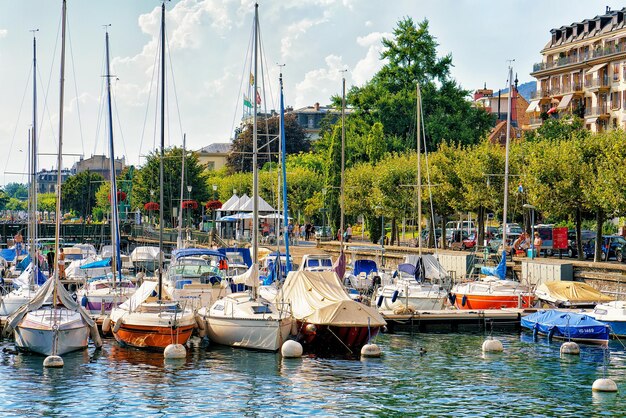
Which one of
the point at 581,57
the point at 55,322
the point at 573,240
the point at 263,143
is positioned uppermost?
the point at 581,57

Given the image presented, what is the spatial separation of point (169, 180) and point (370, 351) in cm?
7701

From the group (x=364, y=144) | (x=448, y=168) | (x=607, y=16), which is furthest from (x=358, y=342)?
(x=607, y=16)

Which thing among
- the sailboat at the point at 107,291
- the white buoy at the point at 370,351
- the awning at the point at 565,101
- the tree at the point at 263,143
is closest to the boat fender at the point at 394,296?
the white buoy at the point at 370,351

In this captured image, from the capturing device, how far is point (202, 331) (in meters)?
40.8

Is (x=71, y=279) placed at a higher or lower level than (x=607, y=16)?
lower

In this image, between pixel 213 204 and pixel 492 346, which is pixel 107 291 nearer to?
pixel 492 346

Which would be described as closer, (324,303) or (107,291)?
(324,303)

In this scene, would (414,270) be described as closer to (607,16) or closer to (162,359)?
(162,359)

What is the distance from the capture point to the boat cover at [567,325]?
41469 millimetres

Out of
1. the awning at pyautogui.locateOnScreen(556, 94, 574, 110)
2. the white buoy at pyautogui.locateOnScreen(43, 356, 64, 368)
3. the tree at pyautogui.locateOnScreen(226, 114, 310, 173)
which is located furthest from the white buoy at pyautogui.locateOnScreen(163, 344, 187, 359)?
the tree at pyautogui.locateOnScreen(226, 114, 310, 173)

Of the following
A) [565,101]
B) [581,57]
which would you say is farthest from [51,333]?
[581,57]

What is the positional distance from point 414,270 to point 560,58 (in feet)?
219

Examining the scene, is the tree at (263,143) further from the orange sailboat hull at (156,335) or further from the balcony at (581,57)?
the orange sailboat hull at (156,335)

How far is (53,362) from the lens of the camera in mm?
36344
